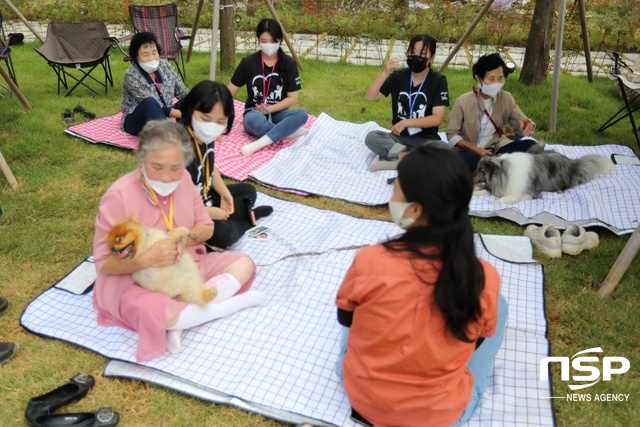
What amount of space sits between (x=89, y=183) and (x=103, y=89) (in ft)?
10.8

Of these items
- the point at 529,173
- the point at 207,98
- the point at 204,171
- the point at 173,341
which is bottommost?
the point at 173,341

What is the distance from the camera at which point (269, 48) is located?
5621 mm

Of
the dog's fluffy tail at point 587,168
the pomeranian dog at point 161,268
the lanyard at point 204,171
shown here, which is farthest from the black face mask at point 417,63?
the pomeranian dog at point 161,268

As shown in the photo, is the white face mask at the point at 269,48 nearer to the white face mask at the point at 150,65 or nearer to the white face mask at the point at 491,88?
the white face mask at the point at 150,65

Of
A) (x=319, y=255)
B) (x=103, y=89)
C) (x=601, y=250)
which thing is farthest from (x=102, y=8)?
(x=601, y=250)

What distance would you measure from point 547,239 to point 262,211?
2291 mm

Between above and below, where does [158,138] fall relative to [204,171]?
above

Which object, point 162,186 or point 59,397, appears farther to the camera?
point 162,186

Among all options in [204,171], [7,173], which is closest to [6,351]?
[204,171]

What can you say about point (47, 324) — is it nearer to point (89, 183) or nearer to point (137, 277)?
point (137, 277)

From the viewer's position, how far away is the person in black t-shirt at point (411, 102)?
197 inches

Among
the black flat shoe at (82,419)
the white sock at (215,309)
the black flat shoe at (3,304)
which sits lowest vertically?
the black flat shoe at (82,419)

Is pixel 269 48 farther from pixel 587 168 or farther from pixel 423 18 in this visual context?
pixel 423 18

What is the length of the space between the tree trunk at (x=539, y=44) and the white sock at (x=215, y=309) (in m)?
6.09
